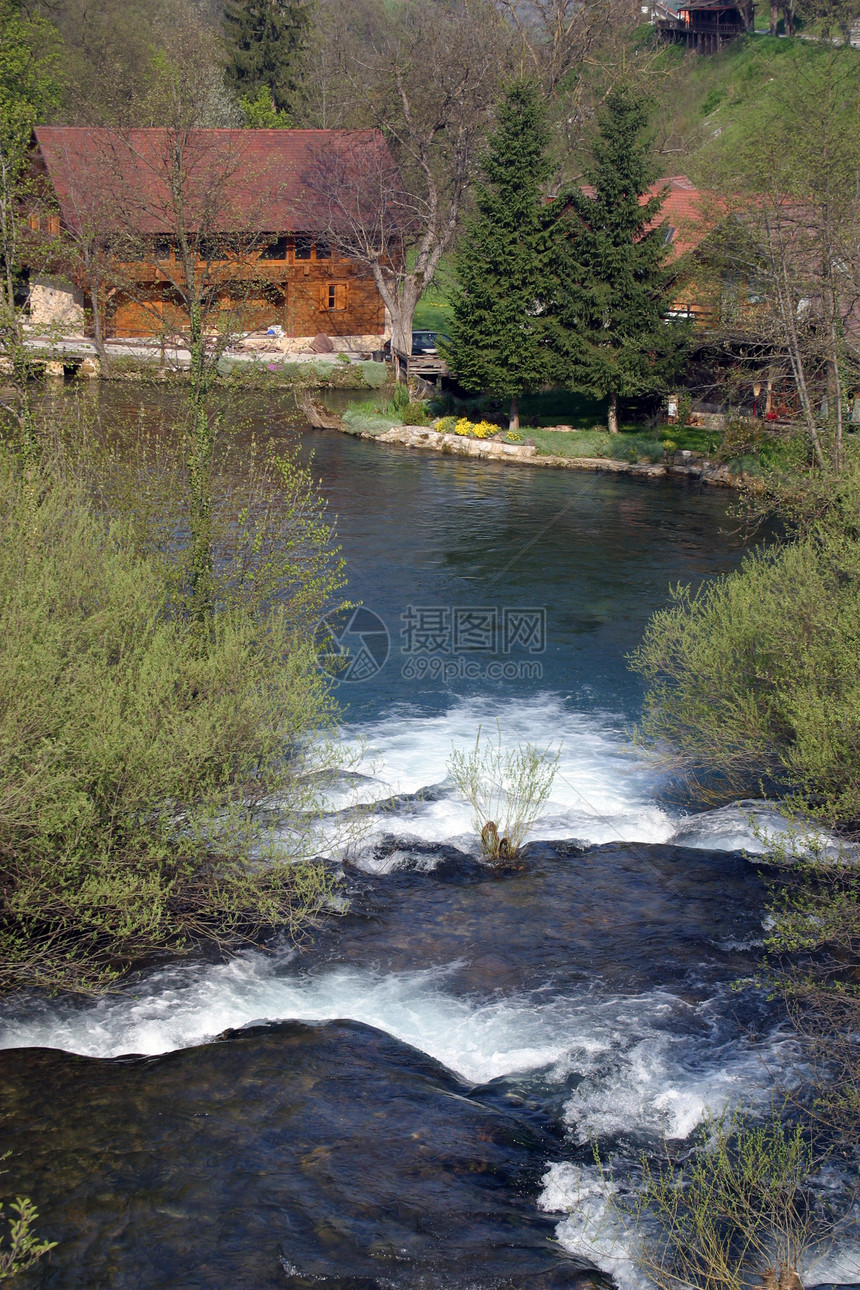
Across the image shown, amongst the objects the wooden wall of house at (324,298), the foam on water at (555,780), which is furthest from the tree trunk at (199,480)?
the wooden wall of house at (324,298)

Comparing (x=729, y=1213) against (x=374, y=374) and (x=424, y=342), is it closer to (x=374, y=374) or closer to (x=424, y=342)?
(x=374, y=374)

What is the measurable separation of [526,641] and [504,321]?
629 inches

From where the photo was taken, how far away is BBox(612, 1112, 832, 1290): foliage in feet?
18.8

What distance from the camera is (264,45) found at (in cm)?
5741

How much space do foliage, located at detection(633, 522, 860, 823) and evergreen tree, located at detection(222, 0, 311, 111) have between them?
54629 mm

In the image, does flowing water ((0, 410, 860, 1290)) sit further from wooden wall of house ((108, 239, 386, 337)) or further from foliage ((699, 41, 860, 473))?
wooden wall of house ((108, 239, 386, 337))

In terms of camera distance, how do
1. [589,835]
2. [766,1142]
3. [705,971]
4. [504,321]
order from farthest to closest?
[504,321] → [589,835] → [705,971] → [766,1142]

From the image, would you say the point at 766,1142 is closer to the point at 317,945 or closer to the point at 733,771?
the point at 317,945

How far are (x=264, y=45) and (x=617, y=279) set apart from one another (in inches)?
1492

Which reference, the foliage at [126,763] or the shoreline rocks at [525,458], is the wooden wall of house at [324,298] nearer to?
the shoreline rocks at [525,458]

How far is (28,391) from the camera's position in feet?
43.0

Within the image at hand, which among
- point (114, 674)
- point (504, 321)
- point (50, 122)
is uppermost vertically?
point (50, 122)

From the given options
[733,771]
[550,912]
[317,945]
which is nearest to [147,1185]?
[317,945]

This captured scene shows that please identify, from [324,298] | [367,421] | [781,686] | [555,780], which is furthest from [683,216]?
[781,686]
